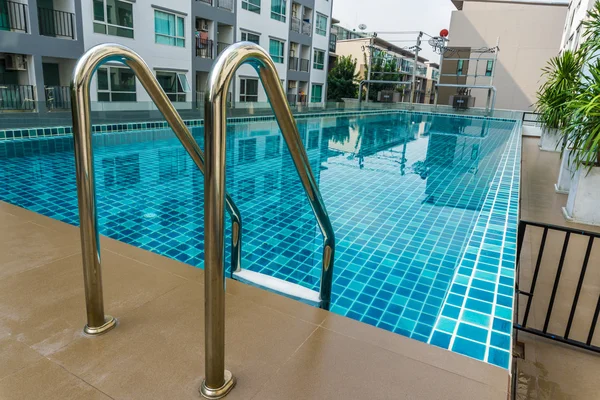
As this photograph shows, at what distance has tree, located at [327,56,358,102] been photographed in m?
33.8

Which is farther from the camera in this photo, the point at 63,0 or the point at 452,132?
the point at 452,132

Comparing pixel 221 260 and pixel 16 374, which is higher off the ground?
pixel 221 260

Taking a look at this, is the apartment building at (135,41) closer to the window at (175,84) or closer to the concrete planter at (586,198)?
the window at (175,84)

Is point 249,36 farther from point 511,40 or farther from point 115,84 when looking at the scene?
point 511,40

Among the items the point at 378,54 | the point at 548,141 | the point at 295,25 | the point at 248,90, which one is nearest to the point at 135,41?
the point at 248,90

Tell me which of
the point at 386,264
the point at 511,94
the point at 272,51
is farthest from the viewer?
the point at 511,94

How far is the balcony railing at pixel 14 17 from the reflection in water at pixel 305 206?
5.55 m

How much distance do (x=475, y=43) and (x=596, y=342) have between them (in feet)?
114

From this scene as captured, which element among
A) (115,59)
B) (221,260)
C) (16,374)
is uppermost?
(115,59)

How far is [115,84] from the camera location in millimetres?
14375

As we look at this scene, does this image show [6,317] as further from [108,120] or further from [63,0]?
[63,0]

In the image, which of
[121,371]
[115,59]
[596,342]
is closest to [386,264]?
[596,342]

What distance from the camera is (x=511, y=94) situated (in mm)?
31438

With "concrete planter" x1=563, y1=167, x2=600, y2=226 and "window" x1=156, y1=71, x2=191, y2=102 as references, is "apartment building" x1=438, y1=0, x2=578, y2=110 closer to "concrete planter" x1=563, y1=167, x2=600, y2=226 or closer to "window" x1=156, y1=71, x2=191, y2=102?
"window" x1=156, y1=71, x2=191, y2=102
